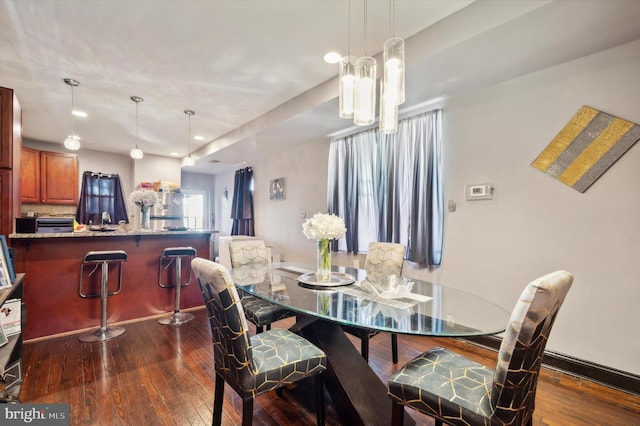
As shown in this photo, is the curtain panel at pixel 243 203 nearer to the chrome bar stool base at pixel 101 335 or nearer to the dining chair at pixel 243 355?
the chrome bar stool base at pixel 101 335

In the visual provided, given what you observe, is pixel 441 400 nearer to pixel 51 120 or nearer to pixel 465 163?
pixel 465 163

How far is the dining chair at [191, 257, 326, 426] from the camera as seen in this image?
132cm

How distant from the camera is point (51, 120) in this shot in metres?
4.35

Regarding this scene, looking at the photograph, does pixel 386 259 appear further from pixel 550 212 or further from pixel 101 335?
pixel 101 335

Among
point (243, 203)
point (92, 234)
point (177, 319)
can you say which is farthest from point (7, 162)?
point (243, 203)

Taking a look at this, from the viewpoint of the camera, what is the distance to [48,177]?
5336 millimetres

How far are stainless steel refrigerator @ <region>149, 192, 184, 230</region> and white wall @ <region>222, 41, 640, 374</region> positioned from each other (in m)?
4.54

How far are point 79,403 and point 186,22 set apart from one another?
2752mm

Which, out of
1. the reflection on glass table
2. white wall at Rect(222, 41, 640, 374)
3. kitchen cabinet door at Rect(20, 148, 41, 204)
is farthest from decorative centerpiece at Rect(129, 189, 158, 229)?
white wall at Rect(222, 41, 640, 374)

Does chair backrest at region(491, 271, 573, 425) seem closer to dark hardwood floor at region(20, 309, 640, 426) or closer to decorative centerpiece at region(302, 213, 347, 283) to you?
dark hardwood floor at region(20, 309, 640, 426)

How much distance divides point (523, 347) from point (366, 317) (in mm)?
636

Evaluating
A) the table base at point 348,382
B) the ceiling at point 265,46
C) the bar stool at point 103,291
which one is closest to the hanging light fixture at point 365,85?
the ceiling at point 265,46

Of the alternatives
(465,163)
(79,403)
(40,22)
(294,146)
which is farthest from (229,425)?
(294,146)

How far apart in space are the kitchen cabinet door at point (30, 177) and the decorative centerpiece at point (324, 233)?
5775 mm
